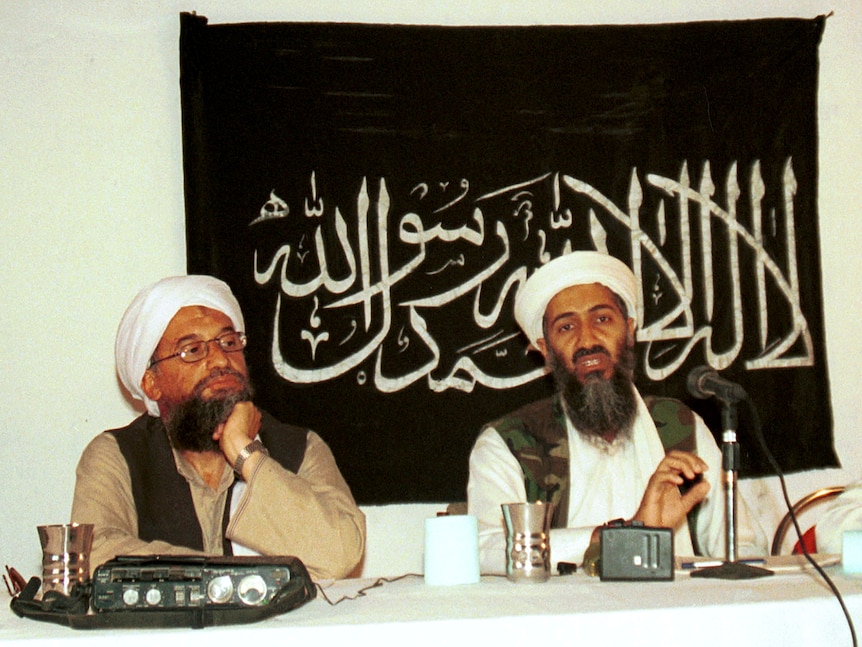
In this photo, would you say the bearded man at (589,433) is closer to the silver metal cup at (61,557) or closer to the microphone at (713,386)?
the microphone at (713,386)

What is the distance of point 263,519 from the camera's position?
2.70 metres

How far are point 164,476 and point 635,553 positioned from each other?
1.57m

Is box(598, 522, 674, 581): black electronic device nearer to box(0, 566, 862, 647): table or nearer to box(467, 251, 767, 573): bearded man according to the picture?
box(0, 566, 862, 647): table

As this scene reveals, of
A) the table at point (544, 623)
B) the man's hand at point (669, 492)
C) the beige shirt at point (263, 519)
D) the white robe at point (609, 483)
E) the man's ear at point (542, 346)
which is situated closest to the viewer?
the table at point (544, 623)

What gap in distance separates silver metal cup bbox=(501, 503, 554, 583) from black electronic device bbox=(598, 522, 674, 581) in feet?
0.40

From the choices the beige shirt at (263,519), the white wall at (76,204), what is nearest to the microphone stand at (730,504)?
the beige shirt at (263,519)

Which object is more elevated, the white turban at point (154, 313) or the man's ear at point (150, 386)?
the white turban at point (154, 313)

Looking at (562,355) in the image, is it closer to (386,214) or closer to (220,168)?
(386,214)

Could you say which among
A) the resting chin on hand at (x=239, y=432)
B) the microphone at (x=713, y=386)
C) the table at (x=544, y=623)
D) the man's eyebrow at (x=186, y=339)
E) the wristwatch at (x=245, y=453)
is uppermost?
the man's eyebrow at (x=186, y=339)

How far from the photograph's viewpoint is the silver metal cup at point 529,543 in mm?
2139

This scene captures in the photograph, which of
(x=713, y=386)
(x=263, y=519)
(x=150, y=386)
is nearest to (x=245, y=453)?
(x=263, y=519)

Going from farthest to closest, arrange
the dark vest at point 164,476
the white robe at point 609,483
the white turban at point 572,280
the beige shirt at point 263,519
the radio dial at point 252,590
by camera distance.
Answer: the white turban at point 572,280, the white robe at point 609,483, the dark vest at point 164,476, the beige shirt at point 263,519, the radio dial at point 252,590

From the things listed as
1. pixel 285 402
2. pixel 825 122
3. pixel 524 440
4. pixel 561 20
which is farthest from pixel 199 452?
pixel 825 122

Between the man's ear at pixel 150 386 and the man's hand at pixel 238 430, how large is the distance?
0.40 m
